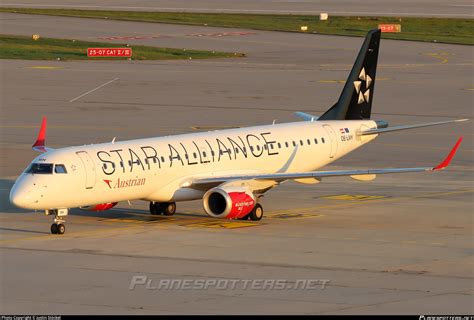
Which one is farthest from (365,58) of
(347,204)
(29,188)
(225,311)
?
(225,311)

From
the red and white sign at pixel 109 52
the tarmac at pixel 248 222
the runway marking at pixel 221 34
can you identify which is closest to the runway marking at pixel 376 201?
the tarmac at pixel 248 222

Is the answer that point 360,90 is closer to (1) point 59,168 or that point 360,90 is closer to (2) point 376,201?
(2) point 376,201

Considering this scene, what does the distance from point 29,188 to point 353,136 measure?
59.5 ft

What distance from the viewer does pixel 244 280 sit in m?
39.6

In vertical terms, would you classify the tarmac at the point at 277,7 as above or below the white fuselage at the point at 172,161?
above

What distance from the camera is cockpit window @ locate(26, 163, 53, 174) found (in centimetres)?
4819

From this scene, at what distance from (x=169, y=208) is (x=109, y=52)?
7289cm

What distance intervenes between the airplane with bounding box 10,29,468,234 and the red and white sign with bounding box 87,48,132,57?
2648 inches

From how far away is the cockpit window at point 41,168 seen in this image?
158 ft

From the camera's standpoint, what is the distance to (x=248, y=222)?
171 ft

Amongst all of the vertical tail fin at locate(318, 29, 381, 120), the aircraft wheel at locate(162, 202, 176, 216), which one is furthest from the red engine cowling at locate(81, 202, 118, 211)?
the vertical tail fin at locate(318, 29, 381, 120)

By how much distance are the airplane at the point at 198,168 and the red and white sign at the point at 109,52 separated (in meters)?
67.3

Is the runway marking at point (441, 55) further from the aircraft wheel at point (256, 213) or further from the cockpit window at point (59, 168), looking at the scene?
the cockpit window at point (59, 168)

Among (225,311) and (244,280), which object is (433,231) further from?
(225,311)
